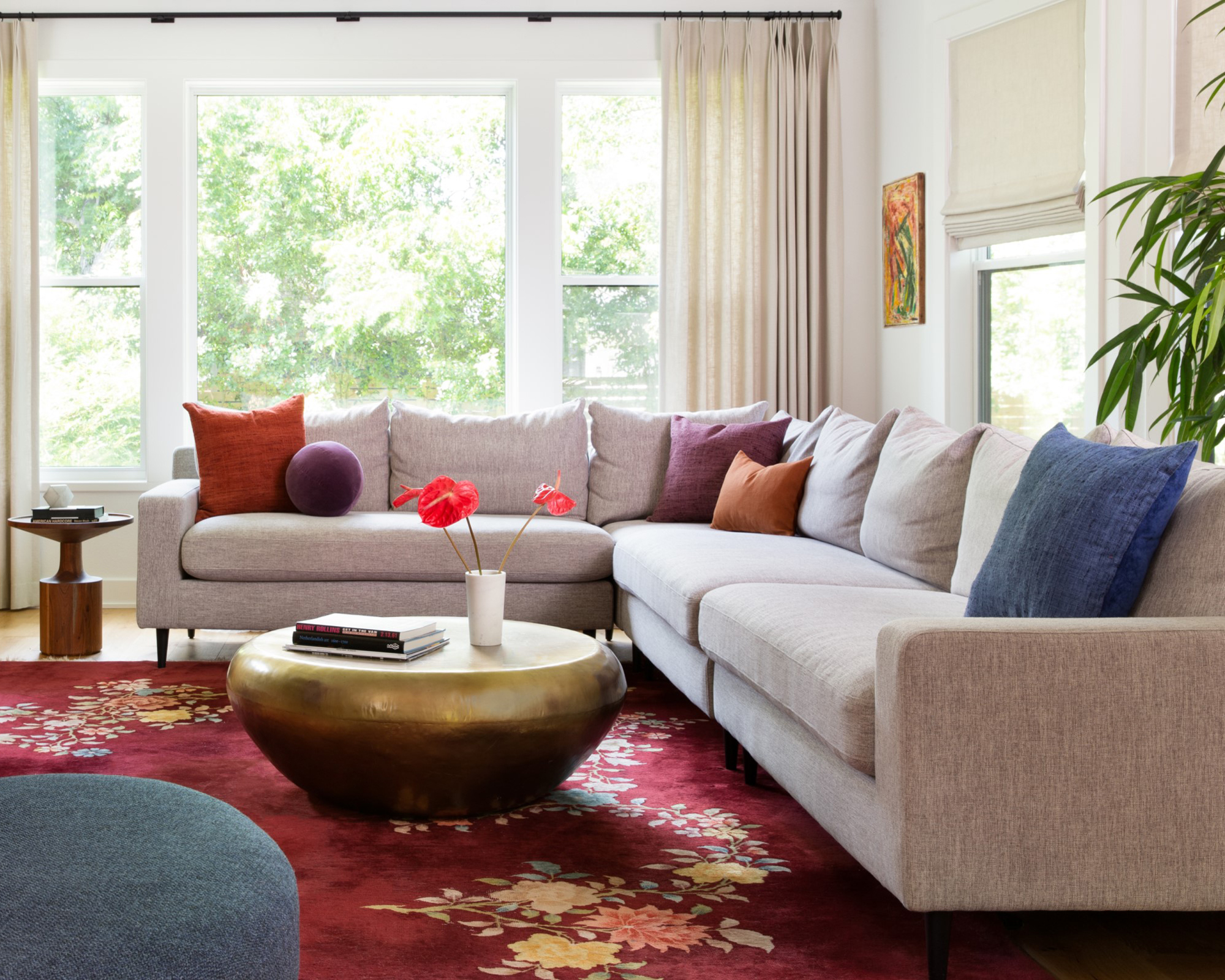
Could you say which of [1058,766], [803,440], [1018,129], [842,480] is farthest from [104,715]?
[1018,129]

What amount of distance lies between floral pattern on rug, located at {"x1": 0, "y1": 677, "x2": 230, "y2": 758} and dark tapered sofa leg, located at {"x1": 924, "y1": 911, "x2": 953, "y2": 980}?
2.19 metres

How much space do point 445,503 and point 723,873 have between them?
37.3 inches

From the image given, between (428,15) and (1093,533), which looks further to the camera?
(428,15)

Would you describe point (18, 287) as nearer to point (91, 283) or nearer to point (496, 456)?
point (91, 283)

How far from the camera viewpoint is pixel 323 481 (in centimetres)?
419

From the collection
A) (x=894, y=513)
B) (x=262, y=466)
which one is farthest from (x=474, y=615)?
(x=262, y=466)

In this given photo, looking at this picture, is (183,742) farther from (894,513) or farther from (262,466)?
(894,513)

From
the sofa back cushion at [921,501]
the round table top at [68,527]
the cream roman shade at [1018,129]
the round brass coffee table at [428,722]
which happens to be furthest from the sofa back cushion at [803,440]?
the round table top at [68,527]

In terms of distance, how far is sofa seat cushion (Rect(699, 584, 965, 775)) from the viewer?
72.9 inches

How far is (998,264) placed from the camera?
15.1ft

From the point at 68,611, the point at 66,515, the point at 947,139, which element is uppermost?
the point at 947,139

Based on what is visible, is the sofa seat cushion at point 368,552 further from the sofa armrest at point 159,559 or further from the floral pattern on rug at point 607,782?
the floral pattern on rug at point 607,782

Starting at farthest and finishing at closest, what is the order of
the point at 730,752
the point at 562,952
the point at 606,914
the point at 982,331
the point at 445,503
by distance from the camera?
1. the point at 982,331
2. the point at 730,752
3. the point at 445,503
4. the point at 606,914
5. the point at 562,952

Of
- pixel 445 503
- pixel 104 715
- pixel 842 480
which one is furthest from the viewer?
pixel 842 480
